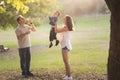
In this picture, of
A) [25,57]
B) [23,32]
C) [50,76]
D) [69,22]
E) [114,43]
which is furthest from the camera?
[50,76]

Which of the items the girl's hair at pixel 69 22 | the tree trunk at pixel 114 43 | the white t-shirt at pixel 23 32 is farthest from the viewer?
the white t-shirt at pixel 23 32

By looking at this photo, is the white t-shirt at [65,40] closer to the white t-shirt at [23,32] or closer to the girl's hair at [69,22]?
the girl's hair at [69,22]

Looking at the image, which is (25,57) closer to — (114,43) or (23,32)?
(23,32)

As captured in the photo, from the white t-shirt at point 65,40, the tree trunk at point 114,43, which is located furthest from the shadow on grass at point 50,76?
the tree trunk at point 114,43

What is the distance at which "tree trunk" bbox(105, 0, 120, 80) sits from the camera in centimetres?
692

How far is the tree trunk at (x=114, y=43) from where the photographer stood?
692 cm

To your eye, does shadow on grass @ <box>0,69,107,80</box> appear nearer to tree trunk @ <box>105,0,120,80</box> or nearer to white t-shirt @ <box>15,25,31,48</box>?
white t-shirt @ <box>15,25,31,48</box>

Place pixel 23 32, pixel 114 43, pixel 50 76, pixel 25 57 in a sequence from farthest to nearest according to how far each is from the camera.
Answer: pixel 50 76
pixel 25 57
pixel 23 32
pixel 114 43

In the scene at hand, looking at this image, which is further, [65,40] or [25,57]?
[25,57]

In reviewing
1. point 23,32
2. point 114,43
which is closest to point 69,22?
point 23,32

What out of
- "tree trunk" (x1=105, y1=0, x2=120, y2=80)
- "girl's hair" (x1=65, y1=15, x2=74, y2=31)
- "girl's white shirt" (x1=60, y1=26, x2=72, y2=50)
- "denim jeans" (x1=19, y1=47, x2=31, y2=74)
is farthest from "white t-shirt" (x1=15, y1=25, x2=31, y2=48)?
"tree trunk" (x1=105, y1=0, x2=120, y2=80)

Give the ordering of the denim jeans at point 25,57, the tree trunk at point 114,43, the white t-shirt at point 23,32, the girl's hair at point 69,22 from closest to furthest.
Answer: the tree trunk at point 114,43
the girl's hair at point 69,22
the white t-shirt at point 23,32
the denim jeans at point 25,57

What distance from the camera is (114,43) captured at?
23.5ft

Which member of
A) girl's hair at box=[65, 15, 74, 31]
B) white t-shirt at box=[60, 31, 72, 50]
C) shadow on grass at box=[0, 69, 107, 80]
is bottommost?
shadow on grass at box=[0, 69, 107, 80]
